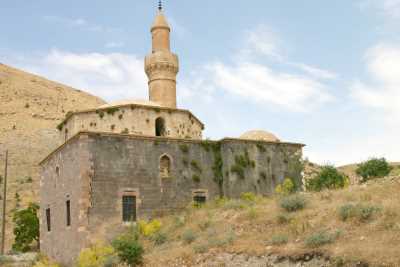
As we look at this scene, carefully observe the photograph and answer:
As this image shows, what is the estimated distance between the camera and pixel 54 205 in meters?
25.3

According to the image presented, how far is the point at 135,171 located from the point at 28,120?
181 feet

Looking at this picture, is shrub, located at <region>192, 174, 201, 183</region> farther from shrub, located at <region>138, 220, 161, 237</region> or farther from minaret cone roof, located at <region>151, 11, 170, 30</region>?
minaret cone roof, located at <region>151, 11, 170, 30</region>

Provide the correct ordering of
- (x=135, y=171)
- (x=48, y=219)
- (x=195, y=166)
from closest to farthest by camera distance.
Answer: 1. (x=135, y=171)
2. (x=195, y=166)
3. (x=48, y=219)

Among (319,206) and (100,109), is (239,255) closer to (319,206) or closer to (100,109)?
(319,206)

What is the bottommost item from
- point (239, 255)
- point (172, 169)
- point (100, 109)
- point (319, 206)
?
point (239, 255)

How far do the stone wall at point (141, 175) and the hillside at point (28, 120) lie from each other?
23897mm

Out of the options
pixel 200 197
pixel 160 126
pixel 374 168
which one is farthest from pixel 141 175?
pixel 374 168

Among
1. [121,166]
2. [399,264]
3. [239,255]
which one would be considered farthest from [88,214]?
[399,264]

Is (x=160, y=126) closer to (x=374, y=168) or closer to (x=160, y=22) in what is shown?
(x=160, y=22)

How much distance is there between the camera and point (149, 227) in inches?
848

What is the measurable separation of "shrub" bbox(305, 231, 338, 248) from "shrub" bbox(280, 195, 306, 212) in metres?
3.50

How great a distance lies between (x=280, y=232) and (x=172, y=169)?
9.41 meters

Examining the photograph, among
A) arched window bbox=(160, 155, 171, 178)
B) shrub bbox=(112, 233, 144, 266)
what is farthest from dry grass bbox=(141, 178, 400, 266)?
arched window bbox=(160, 155, 171, 178)

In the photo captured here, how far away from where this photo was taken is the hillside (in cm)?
5681
